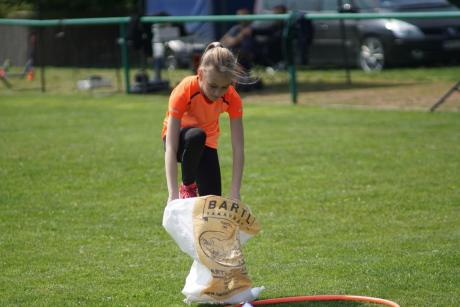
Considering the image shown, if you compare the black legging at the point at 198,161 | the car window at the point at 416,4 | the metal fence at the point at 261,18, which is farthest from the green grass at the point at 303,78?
the black legging at the point at 198,161

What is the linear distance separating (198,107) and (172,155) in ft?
1.30

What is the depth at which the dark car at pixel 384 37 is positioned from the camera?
1911cm

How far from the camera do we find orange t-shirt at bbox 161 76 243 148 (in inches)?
219

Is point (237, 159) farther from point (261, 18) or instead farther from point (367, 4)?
point (367, 4)

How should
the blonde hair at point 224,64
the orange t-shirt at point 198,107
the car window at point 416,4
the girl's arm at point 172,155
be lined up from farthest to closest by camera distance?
1. the car window at point 416,4
2. the orange t-shirt at point 198,107
3. the girl's arm at point 172,155
4. the blonde hair at point 224,64

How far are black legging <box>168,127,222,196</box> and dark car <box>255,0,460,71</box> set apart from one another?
1342cm

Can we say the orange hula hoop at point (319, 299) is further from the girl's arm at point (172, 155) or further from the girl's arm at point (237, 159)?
the girl's arm at point (172, 155)

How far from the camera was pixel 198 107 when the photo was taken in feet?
18.8

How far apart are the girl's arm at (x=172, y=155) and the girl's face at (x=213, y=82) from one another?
25cm

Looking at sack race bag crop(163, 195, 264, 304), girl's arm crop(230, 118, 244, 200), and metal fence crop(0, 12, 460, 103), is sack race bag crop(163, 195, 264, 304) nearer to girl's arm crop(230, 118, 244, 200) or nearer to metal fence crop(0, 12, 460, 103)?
girl's arm crop(230, 118, 244, 200)

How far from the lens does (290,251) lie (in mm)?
6742

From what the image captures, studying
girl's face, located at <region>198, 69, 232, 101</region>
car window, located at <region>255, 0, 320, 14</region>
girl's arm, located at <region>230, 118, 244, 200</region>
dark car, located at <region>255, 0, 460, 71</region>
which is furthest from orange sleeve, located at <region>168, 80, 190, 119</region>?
car window, located at <region>255, 0, 320, 14</region>

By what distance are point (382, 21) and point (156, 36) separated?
15.8ft

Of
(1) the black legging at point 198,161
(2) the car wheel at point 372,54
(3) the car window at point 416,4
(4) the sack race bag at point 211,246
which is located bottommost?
(2) the car wheel at point 372,54
